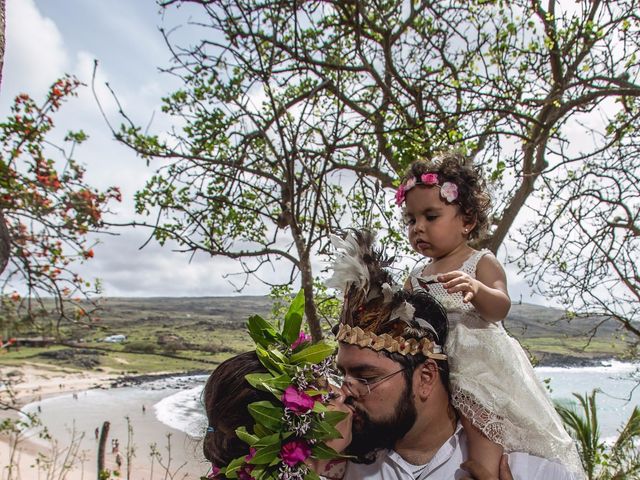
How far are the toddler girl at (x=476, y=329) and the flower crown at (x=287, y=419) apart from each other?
0.61 meters

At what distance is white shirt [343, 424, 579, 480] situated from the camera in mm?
2076

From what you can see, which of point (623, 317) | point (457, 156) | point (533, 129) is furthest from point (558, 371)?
point (457, 156)

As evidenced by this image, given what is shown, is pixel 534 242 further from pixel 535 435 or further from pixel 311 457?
pixel 311 457

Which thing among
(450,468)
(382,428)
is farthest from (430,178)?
(450,468)

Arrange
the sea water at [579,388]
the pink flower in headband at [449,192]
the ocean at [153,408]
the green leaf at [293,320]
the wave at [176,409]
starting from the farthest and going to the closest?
the wave at [176,409]
the sea water at [579,388]
the ocean at [153,408]
the pink flower in headband at [449,192]
the green leaf at [293,320]

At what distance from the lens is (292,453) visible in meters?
1.70

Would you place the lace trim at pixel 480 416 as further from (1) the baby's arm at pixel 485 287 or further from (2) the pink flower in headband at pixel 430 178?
(2) the pink flower in headband at pixel 430 178

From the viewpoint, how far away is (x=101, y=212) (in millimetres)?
6184

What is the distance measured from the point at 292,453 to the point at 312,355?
0.32m

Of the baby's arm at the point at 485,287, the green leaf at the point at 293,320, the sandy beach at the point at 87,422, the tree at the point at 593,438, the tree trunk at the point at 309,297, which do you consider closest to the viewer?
the green leaf at the point at 293,320

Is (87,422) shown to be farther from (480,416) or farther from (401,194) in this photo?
(480,416)

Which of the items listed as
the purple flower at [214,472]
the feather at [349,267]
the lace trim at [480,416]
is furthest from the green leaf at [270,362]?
the lace trim at [480,416]

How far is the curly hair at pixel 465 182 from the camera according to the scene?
2.46m

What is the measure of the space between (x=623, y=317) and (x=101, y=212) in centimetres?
636
